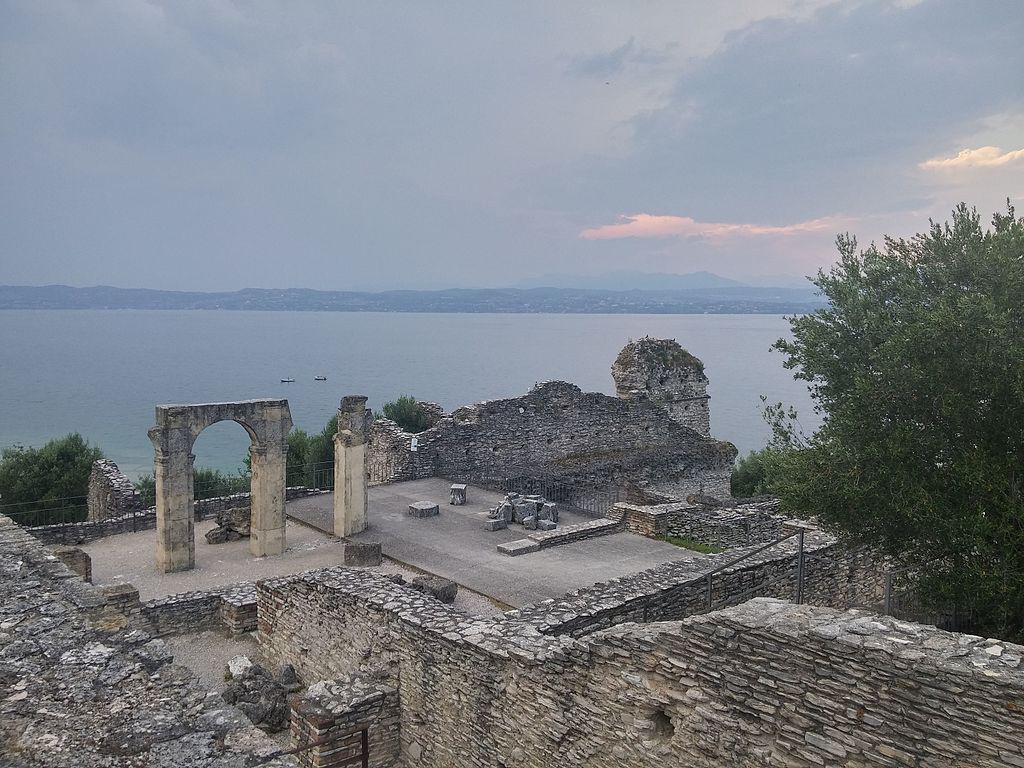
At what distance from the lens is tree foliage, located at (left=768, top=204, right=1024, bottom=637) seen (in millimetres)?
7465

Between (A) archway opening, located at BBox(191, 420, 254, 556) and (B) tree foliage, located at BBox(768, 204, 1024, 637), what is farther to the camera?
(A) archway opening, located at BBox(191, 420, 254, 556)

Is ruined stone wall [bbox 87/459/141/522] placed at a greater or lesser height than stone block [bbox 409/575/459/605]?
lesser

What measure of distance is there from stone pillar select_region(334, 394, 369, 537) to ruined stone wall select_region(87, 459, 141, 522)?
6.15m

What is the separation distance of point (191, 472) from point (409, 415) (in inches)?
792

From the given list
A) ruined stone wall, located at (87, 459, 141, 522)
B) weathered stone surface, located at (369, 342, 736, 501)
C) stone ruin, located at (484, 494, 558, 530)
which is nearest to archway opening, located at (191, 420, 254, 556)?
ruined stone wall, located at (87, 459, 141, 522)

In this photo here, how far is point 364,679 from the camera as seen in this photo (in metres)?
9.57

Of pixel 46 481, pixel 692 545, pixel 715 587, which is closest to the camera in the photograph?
pixel 715 587

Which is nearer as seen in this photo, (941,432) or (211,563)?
(941,432)

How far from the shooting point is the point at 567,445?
2522 centimetres

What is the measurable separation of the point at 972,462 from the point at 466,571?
8665 mm

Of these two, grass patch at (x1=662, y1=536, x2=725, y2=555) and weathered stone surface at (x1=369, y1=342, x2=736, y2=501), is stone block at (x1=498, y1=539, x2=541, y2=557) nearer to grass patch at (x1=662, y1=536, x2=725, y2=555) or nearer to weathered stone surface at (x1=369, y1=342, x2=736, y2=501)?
grass patch at (x1=662, y1=536, x2=725, y2=555)

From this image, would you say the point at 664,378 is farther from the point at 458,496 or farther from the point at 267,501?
the point at 267,501

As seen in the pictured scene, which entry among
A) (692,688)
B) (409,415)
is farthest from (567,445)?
(692,688)

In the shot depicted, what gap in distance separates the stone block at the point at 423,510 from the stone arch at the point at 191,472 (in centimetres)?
322
